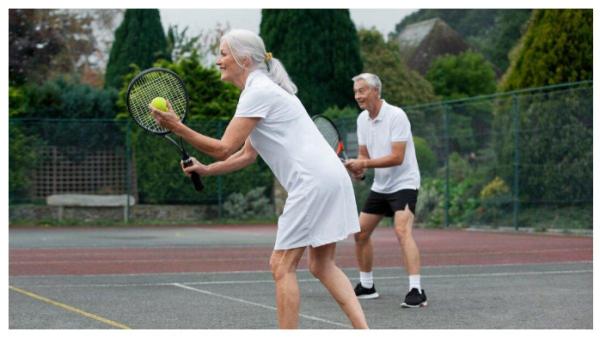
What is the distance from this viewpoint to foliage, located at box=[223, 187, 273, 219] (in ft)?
75.2

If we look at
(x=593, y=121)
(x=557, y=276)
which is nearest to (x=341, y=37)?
(x=593, y=121)

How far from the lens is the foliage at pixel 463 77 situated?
48.7 metres

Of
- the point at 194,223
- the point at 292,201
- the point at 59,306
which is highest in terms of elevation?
the point at 292,201

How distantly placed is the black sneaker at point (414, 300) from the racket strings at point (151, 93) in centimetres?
252

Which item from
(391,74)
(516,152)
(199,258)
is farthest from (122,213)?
(391,74)

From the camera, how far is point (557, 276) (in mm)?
10258

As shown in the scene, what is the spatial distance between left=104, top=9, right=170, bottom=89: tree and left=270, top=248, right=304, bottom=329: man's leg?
2400 cm

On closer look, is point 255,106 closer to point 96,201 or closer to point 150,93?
point 150,93

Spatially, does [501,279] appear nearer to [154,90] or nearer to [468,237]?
[154,90]

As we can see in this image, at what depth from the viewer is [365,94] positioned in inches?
326

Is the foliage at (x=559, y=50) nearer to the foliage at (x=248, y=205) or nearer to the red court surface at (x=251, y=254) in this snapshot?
the red court surface at (x=251, y=254)

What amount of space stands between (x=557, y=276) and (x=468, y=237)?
269 inches

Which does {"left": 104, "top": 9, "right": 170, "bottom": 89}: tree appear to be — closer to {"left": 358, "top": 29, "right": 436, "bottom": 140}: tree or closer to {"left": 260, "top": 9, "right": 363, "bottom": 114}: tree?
{"left": 260, "top": 9, "right": 363, "bottom": 114}: tree

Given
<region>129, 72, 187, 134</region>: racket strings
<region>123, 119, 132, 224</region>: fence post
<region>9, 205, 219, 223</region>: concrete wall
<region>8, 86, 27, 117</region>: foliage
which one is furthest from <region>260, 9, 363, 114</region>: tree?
<region>129, 72, 187, 134</region>: racket strings
